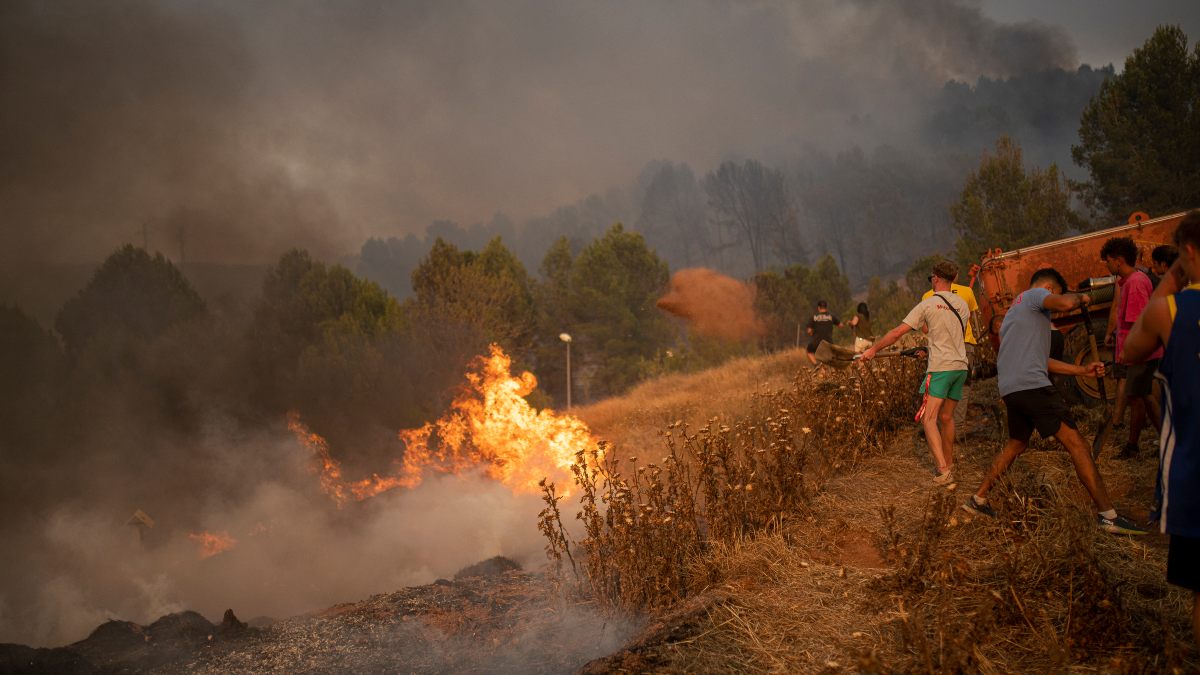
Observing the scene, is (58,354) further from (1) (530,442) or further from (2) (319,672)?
(2) (319,672)

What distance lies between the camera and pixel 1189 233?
2.59m

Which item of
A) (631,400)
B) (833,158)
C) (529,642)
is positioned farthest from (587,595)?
(833,158)

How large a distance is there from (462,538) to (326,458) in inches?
214

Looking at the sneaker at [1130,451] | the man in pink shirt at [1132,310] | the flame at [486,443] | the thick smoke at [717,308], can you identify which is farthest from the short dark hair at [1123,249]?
the thick smoke at [717,308]

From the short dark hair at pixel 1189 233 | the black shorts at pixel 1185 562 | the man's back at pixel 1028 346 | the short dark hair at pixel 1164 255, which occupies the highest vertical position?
the short dark hair at pixel 1164 255

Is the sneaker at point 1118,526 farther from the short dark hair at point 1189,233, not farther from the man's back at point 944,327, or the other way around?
the short dark hair at point 1189,233

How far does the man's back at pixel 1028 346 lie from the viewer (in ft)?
14.5

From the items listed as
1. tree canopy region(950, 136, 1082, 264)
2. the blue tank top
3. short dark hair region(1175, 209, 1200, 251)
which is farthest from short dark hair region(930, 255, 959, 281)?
tree canopy region(950, 136, 1082, 264)

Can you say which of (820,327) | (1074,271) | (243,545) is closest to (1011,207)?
(820,327)

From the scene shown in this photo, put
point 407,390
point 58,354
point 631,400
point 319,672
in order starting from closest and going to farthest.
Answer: point 319,672 → point 58,354 → point 407,390 → point 631,400

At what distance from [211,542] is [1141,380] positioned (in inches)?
549

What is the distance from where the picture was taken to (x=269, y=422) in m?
14.2

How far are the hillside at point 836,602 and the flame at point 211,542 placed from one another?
6.35m

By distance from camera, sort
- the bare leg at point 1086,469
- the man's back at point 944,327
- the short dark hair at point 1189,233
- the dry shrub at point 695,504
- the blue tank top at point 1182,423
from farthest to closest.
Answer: the man's back at point 944,327, the dry shrub at point 695,504, the bare leg at point 1086,469, the short dark hair at point 1189,233, the blue tank top at point 1182,423
